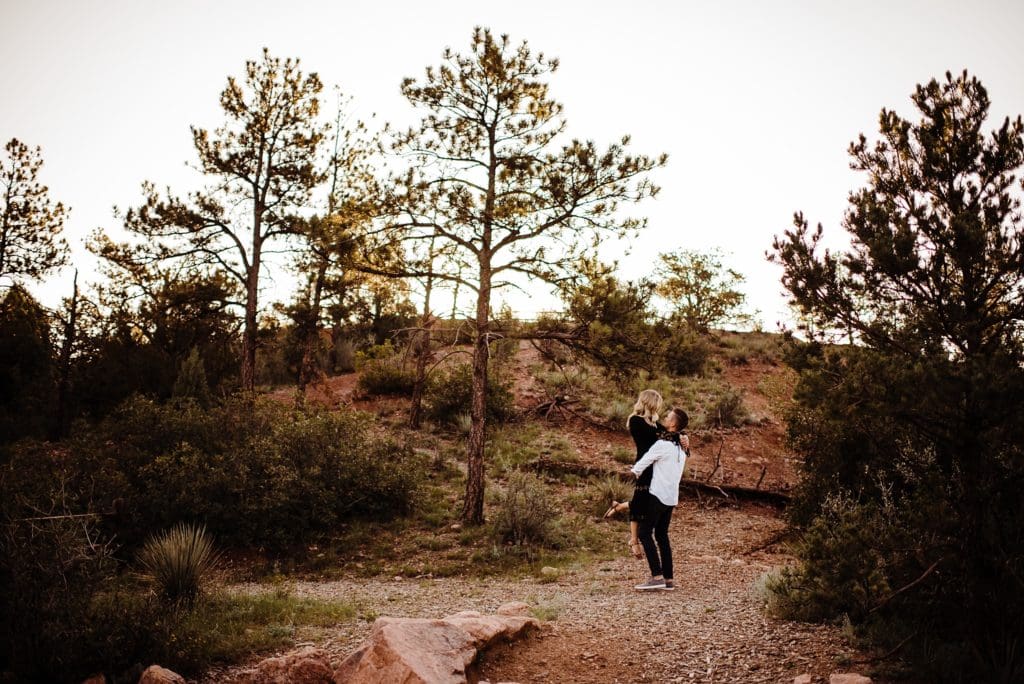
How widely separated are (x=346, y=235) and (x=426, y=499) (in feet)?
18.3

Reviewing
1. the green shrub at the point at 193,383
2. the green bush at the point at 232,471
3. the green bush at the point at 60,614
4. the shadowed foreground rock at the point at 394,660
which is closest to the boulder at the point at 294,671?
the shadowed foreground rock at the point at 394,660

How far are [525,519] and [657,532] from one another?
3907 mm

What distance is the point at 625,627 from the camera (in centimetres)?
570

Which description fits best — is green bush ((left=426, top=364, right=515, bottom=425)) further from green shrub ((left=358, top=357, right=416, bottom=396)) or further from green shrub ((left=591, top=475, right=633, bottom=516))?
green shrub ((left=591, top=475, right=633, bottom=516))

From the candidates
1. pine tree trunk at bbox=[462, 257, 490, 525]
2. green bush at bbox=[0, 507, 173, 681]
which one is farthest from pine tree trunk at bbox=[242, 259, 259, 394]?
green bush at bbox=[0, 507, 173, 681]

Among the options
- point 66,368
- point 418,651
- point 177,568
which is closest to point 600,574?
point 418,651

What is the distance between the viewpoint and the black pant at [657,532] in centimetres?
723

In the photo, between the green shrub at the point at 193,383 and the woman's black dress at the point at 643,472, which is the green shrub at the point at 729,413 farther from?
the green shrub at the point at 193,383

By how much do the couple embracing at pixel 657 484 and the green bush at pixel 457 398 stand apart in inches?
464

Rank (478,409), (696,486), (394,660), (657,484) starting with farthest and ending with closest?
1. (696,486)
2. (478,409)
3. (657,484)
4. (394,660)

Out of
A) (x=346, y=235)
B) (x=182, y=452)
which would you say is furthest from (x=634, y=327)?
(x=182, y=452)

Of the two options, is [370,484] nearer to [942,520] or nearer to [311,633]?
[311,633]

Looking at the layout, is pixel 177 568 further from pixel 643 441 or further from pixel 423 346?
pixel 423 346

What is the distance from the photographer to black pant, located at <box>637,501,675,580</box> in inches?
285
